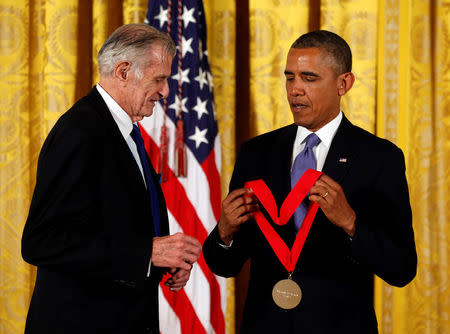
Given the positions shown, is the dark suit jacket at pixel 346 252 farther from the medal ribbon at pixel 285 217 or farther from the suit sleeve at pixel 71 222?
the suit sleeve at pixel 71 222

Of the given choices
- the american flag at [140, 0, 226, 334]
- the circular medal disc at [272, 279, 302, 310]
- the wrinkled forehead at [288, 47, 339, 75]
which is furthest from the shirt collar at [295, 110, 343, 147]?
the american flag at [140, 0, 226, 334]

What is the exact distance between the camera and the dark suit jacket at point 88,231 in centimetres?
154

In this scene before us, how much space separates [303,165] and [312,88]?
0.30m

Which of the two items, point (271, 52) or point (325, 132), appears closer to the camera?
point (325, 132)

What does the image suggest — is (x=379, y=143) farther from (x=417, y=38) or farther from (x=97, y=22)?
(x=97, y=22)

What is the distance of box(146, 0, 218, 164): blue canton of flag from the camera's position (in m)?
2.98

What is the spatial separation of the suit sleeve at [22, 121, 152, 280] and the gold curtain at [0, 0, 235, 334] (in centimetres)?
188

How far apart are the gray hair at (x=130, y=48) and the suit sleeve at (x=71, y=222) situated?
1.00 feet

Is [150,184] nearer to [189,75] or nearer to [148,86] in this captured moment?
[148,86]

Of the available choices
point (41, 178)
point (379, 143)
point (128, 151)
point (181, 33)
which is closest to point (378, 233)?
point (379, 143)

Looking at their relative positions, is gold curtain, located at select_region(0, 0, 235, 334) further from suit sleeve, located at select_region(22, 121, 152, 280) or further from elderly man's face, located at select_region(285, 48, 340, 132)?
suit sleeve, located at select_region(22, 121, 152, 280)

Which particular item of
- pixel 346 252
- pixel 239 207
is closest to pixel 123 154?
pixel 239 207

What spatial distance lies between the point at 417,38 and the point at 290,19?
80 cm

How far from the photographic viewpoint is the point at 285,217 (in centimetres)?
175
